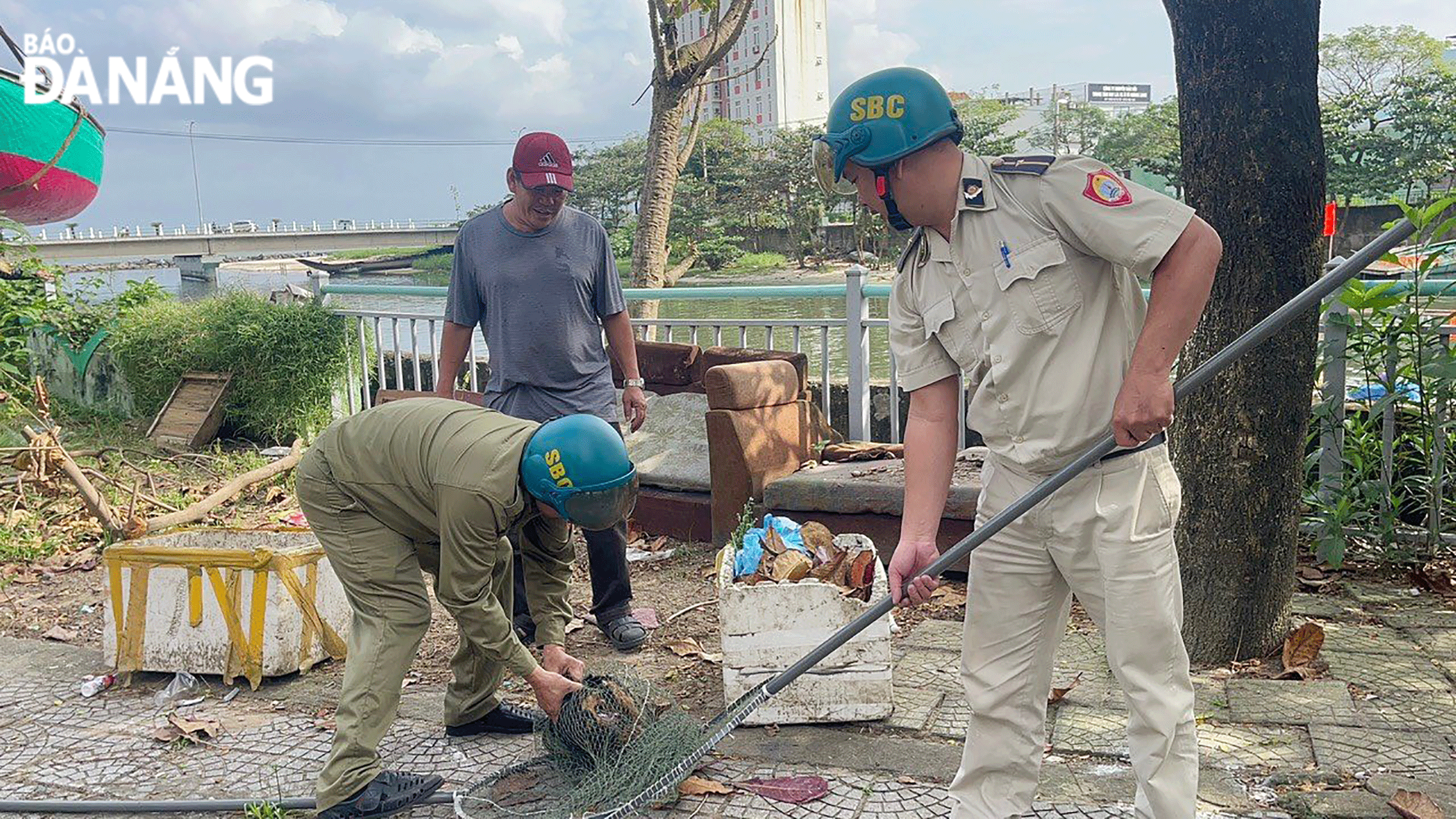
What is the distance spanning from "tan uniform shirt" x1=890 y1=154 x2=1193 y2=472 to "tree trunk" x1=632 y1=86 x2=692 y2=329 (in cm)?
730

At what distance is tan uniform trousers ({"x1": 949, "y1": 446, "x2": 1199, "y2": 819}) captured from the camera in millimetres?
2527

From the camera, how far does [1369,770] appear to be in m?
3.12

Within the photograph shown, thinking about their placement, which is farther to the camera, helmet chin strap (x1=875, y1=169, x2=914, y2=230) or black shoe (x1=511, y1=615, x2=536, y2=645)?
black shoe (x1=511, y1=615, x2=536, y2=645)

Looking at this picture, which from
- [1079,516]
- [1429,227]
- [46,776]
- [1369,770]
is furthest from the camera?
[1429,227]

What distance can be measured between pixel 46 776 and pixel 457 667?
1.35 m

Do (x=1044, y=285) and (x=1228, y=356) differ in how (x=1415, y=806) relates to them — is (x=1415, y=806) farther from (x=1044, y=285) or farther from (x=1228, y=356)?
(x=1044, y=285)

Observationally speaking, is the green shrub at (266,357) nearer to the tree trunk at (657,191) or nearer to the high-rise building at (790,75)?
the tree trunk at (657,191)

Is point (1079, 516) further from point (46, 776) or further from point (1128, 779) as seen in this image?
point (46, 776)

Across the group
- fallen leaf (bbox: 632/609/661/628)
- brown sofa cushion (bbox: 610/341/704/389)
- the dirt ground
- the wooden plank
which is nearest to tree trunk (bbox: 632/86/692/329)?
brown sofa cushion (bbox: 610/341/704/389)

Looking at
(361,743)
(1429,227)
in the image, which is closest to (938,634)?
(361,743)

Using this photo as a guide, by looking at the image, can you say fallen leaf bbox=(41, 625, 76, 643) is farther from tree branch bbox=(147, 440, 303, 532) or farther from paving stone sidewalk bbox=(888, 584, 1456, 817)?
paving stone sidewalk bbox=(888, 584, 1456, 817)

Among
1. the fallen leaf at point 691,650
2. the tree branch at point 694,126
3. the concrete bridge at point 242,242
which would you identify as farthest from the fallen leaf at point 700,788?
the concrete bridge at point 242,242

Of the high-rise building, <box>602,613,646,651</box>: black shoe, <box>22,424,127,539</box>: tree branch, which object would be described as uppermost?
the high-rise building

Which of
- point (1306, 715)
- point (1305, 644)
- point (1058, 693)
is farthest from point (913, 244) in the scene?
point (1305, 644)
